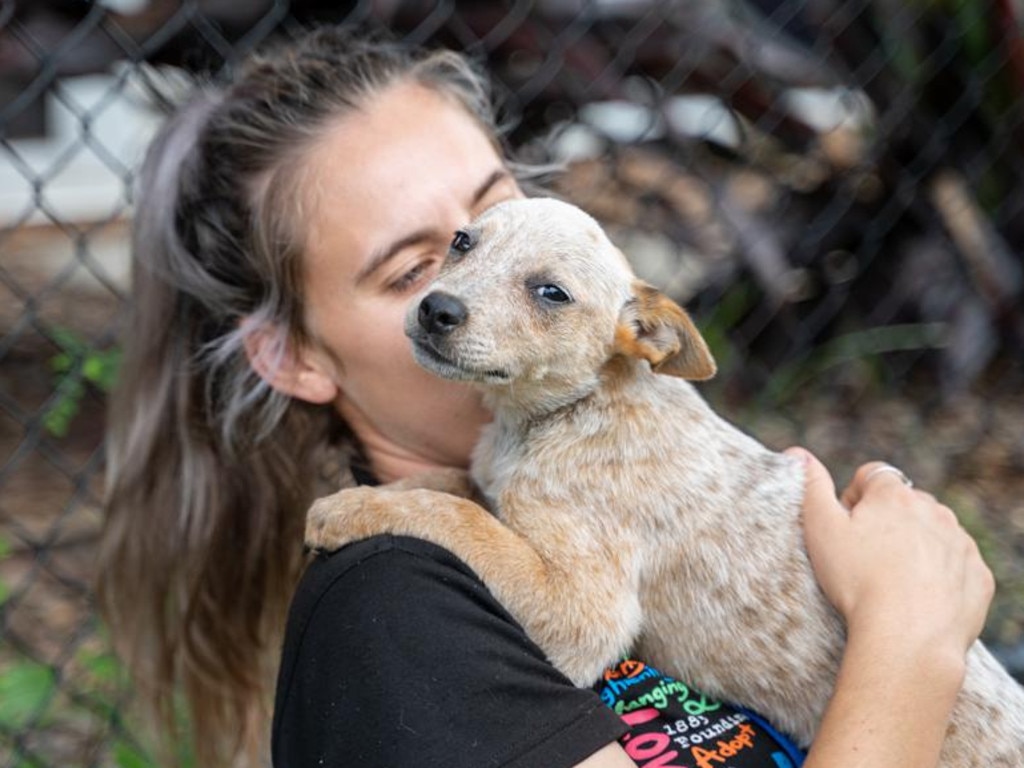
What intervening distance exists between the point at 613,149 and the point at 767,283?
2.71 ft

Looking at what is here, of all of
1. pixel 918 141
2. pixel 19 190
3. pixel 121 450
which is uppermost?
pixel 918 141

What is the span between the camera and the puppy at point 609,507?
197cm

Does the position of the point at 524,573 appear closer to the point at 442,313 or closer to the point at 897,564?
the point at 442,313

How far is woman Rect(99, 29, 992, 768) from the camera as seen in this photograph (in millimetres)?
1819

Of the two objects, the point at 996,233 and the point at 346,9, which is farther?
the point at 996,233

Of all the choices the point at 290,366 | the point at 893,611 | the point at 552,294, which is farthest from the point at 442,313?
the point at 893,611

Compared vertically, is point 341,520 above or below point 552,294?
below

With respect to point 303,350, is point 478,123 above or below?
above

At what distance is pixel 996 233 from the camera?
186 inches

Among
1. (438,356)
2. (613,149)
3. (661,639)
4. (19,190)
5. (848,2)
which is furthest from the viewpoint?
(19,190)

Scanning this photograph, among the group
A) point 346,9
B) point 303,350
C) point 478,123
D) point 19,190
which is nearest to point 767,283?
point 346,9

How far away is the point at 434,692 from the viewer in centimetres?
177

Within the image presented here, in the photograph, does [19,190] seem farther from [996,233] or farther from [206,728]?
[996,233]

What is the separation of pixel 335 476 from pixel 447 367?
68cm
